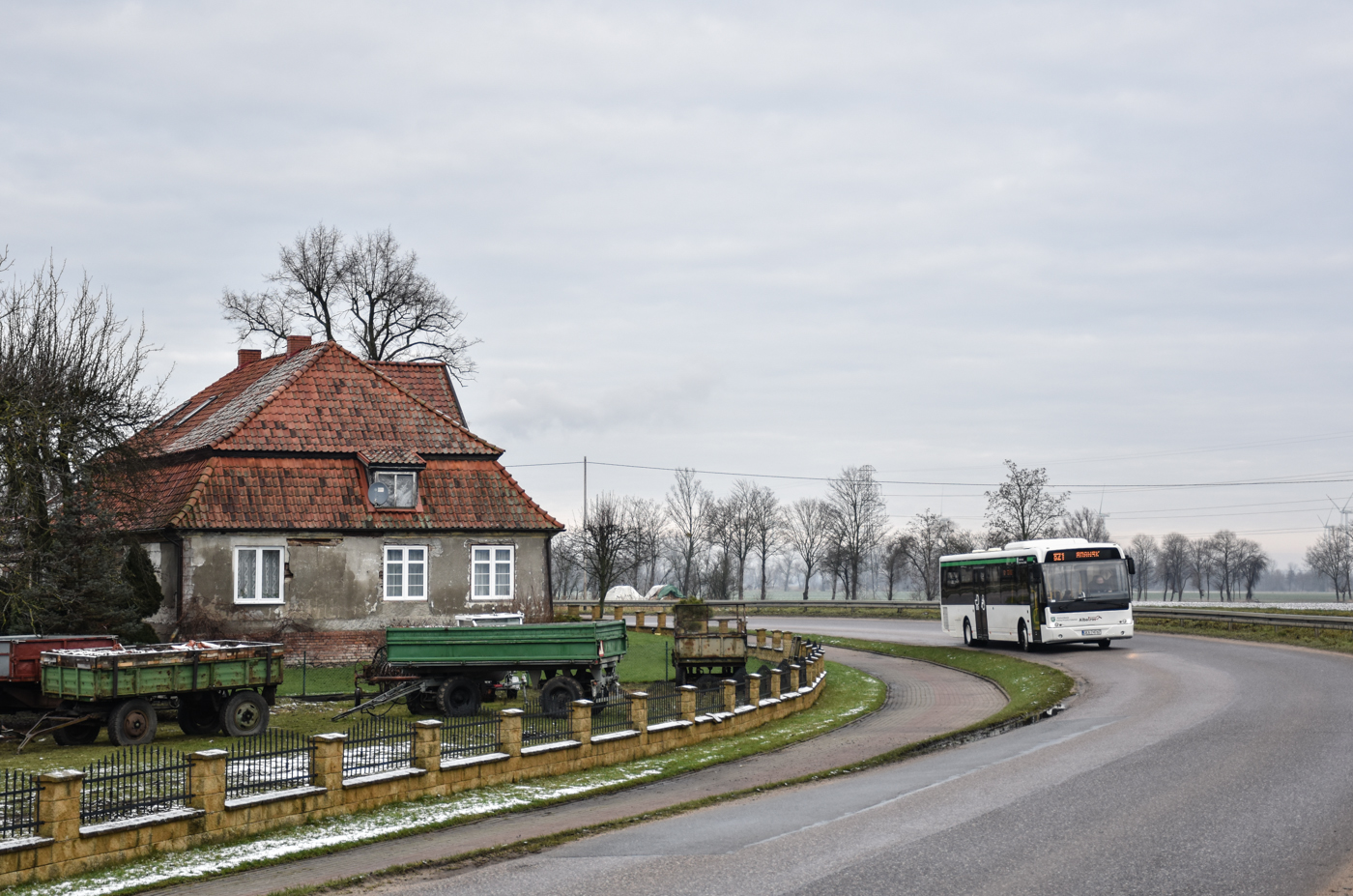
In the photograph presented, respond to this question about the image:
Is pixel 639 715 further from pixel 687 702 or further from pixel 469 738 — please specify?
pixel 469 738

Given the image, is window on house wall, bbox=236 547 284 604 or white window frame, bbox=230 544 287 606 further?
window on house wall, bbox=236 547 284 604

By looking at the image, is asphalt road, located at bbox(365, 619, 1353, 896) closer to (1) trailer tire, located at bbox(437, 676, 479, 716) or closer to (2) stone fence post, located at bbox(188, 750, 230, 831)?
(2) stone fence post, located at bbox(188, 750, 230, 831)

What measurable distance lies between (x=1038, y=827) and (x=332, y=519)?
2377 centimetres

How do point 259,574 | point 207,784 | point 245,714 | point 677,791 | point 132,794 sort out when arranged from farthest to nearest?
1. point 259,574
2. point 245,714
3. point 677,791
4. point 207,784
5. point 132,794

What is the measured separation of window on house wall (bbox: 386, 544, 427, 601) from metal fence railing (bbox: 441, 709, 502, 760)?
16.4 meters

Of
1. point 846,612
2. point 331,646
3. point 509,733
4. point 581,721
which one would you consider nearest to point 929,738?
point 581,721

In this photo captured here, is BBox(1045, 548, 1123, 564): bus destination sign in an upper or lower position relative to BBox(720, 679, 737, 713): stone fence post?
upper

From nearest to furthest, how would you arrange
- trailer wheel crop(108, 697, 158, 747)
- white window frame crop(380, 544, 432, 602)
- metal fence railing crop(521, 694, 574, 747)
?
metal fence railing crop(521, 694, 574, 747), trailer wheel crop(108, 697, 158, 747), white window frame crop(380, 544, 432, 602)

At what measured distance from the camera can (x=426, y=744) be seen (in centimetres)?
Answer: 1596

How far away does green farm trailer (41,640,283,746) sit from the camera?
1855 cm

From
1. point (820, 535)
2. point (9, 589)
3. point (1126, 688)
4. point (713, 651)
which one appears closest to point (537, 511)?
point (713, 651)

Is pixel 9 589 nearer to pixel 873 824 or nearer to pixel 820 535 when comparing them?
pixel 873 824

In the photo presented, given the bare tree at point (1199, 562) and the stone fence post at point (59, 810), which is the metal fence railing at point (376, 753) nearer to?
the stone fence post at point (59, 810)

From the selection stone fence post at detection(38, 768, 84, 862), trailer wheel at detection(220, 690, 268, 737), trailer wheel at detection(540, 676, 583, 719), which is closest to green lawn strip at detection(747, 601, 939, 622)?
trailer wheel at detection(540, 676, 583, 719)
